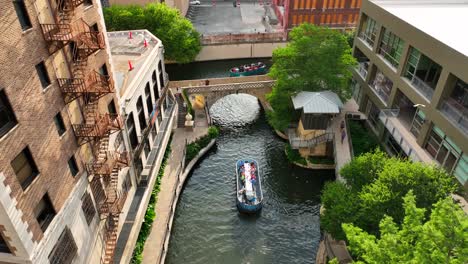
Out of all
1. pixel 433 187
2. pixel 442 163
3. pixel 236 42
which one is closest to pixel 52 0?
pixel 433 187

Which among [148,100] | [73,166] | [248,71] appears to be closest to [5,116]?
[73,166]

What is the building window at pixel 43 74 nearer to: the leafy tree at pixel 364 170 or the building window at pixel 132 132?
the building window at pixel 132 132

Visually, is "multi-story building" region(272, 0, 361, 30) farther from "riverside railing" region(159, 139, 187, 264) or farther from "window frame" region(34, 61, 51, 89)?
"window frame" region(34, 61, 51, 89)

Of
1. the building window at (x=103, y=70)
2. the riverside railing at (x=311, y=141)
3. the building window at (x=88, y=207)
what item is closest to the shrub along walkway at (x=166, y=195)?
the building window at (x=88, y=207)

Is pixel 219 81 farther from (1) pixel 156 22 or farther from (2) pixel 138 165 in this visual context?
(2) pixel 138 165

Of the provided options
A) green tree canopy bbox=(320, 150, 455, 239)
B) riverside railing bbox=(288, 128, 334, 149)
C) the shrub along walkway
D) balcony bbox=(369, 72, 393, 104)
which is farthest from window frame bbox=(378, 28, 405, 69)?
the shrub along walkway
